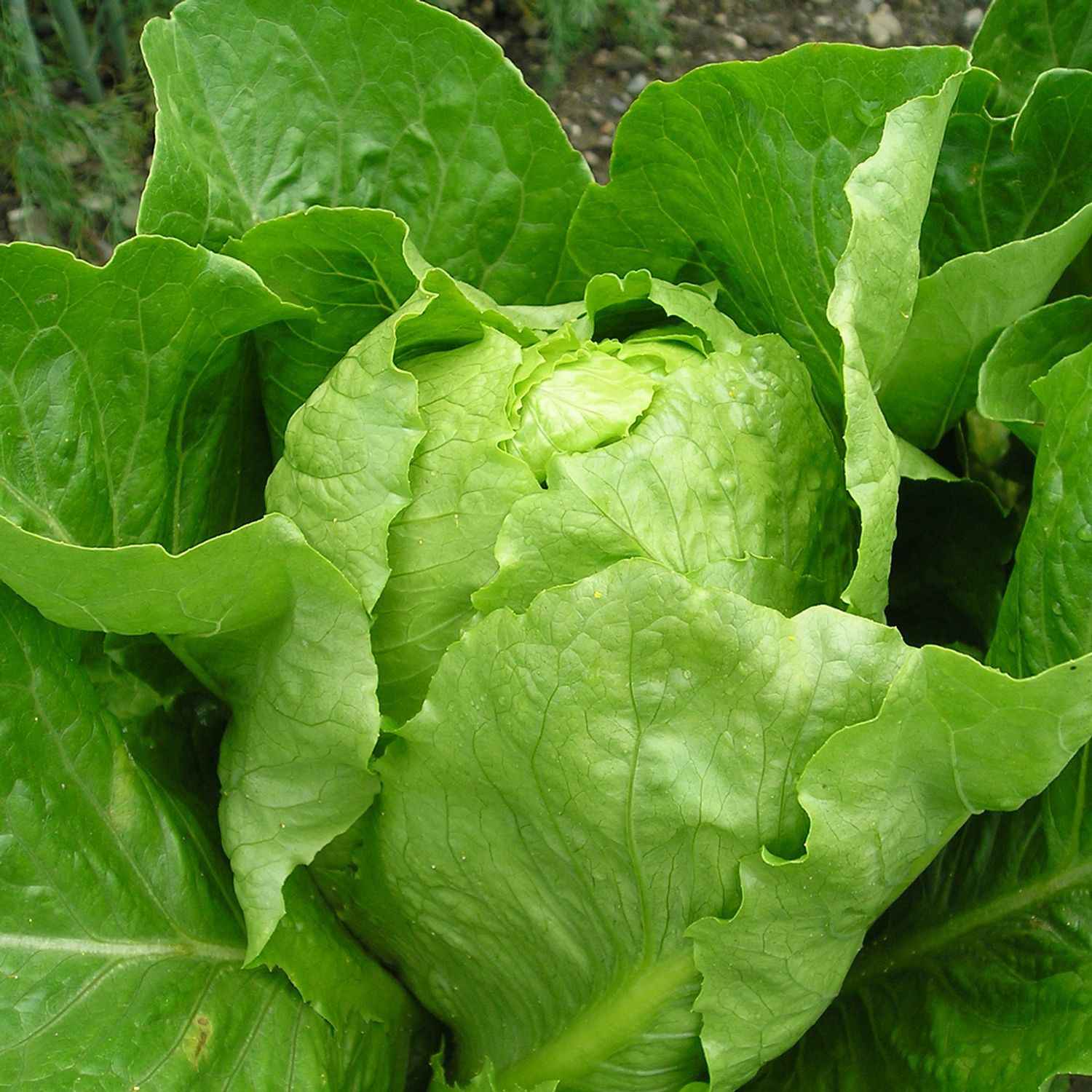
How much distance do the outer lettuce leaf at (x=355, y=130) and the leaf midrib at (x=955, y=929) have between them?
101cm

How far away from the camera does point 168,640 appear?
4.62ft

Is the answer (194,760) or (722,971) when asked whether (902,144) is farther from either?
(194,760)

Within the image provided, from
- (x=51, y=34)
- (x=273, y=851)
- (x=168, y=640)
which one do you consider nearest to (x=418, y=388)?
(x=168, y=640)

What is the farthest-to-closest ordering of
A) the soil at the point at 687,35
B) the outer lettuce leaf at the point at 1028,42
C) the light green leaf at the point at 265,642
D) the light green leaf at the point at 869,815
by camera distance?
the soil at the point at 687,35 → the outer lettuce leaf at the point at 1028,42 → the light green leaf at the point at 265,642 → the light green leaf at the point at 869,815

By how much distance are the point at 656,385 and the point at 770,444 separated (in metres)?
0.14

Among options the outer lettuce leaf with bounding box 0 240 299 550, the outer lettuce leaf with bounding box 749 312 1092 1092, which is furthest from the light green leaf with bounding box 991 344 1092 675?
the outer lettuce leaf with bounding box 0 240 299 550

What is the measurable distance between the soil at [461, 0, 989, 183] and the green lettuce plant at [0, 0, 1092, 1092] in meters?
1.93

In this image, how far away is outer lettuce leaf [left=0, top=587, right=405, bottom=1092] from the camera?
1.28 metres

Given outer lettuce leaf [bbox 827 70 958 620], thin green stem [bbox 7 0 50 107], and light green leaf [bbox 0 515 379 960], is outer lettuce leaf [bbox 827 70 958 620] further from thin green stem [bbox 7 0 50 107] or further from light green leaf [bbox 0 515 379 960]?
thin green stem [bbox 7 0 50 107]

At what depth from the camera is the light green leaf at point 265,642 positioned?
1181 mm

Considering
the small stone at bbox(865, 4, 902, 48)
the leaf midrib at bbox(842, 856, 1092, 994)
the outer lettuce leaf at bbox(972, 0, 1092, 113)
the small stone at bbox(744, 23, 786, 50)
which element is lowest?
the leaf midrib at bbox(842, 856, 1092, 994)

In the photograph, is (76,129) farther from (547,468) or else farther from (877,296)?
(877,296)

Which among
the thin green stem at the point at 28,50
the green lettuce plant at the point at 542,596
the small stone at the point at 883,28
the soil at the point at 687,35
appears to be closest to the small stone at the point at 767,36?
the soil at the point at 687,35

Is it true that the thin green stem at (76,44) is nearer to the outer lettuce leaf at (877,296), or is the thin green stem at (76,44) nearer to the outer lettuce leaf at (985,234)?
the outer lettuce leaf at (985,234)
